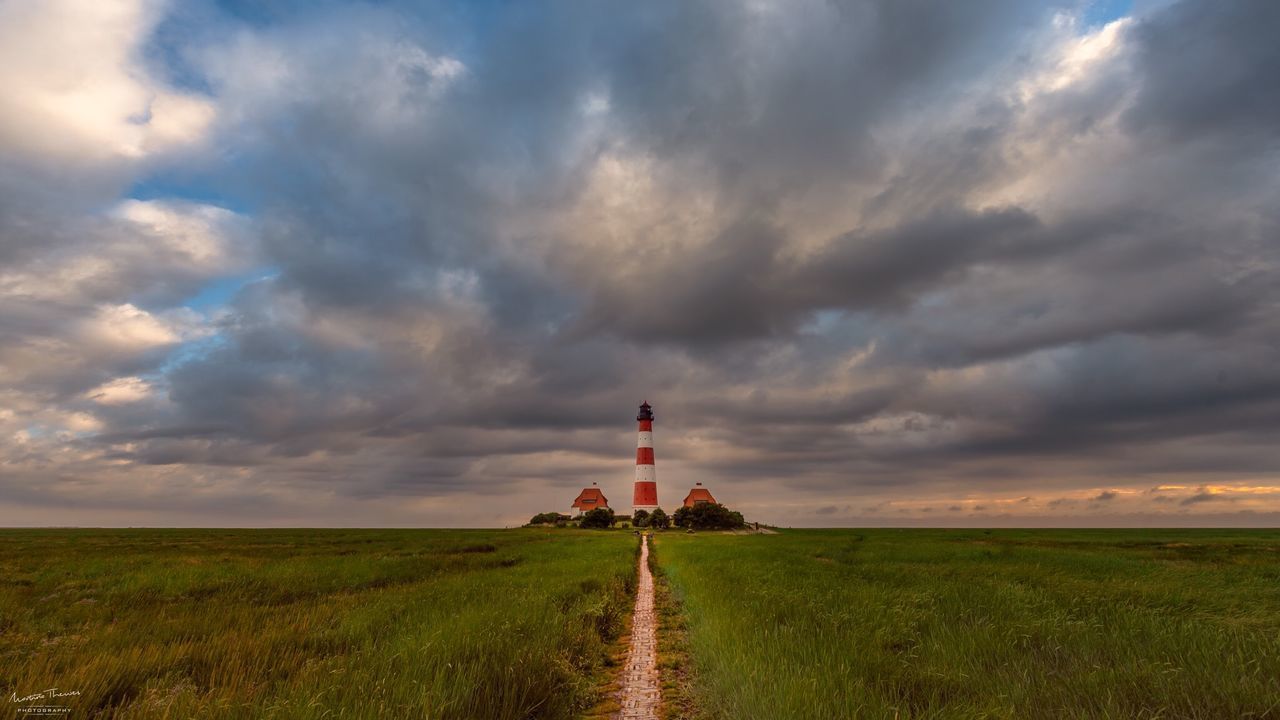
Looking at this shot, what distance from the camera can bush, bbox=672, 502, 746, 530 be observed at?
81.8 meters

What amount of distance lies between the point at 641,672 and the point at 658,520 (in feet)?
250

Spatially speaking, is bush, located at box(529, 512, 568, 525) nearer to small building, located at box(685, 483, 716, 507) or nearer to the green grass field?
small building, located at box(685, 483, 716, 507)

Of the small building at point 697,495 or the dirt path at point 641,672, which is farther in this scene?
the small building at point 697,495

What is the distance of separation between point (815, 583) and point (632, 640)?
24.1 ft

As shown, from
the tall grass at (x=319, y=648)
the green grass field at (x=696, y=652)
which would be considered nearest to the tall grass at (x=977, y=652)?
the green grass field at (x=696, y=652)

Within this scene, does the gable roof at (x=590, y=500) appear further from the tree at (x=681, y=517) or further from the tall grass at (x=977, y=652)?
the tall grass at (x=977, y=652)

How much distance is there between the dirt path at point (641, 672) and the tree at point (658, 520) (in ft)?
228

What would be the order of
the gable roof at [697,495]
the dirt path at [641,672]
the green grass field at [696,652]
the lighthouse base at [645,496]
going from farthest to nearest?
the gable roof at [697,495] → the lighthouse base at [645,496] → the dirt path at [641,672] → the green grass field at [696,652]

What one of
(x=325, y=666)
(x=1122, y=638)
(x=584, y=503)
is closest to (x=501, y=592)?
(x=325, y=666)

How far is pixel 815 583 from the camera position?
52.5ft

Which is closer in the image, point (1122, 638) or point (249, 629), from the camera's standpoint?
point (1122, 638)

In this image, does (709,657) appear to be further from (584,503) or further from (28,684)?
(584,503)

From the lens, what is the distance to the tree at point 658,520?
3219 inches

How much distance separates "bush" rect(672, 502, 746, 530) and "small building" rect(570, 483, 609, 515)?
28.6 meters
